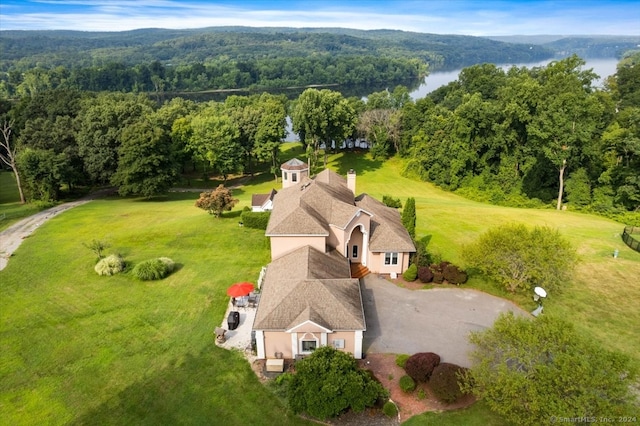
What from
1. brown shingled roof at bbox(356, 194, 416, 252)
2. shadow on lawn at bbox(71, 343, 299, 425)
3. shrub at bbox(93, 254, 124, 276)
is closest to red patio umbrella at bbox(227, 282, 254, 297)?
shadow on lawn at bbox(71, 343, 299, 425)

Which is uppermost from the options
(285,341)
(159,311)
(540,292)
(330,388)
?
(330,388)

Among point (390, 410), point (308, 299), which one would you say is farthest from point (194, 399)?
point (390, 410)

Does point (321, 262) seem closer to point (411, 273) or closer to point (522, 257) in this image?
point (411, 273)

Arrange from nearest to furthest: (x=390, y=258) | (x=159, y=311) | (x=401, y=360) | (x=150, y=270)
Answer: (x=401, y=360)
(x=159, y=311)
(x=150, y=270)
(x=390, y=258)

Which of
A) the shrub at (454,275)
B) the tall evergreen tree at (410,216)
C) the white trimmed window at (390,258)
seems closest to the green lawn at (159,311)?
the shrub at (454,275)

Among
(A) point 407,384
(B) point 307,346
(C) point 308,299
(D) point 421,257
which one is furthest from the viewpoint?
(D) point 421,257

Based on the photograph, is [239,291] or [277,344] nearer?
[277,344]

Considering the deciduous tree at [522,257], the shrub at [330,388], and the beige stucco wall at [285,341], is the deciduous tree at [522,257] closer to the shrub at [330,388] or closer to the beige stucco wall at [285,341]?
the beige stucco wall at [285,341]
